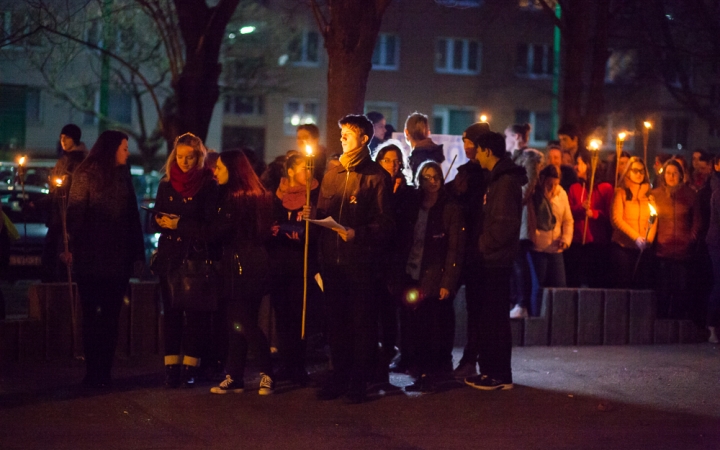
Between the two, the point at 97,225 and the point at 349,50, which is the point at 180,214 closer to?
the point at 97,225

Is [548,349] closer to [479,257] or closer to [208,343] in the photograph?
[479,257]

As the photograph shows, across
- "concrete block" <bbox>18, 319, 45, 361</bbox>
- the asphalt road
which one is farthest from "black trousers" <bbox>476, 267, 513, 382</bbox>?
"concrete block" <bbox>18, 319, 45, 361</bbox>

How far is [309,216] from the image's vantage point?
727cm

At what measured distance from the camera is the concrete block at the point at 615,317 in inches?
417

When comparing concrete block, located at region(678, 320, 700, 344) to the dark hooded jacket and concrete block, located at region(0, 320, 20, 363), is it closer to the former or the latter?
the dark hooded jacket

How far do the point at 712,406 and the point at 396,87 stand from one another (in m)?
38.0

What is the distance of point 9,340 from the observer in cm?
865

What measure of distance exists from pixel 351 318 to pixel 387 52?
3829 cm

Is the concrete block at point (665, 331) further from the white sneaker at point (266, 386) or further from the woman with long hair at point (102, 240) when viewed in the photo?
the woman with long hair at point (102, 240)

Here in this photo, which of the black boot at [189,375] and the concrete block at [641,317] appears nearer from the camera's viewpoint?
the black boot at [189,375]

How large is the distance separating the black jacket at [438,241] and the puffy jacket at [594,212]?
13.0 ft

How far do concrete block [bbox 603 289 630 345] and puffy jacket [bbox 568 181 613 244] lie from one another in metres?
1.18

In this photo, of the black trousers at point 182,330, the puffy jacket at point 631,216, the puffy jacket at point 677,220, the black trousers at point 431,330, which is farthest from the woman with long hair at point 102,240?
the puffy jacket at point 677,220

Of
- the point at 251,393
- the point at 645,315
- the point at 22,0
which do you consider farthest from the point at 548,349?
the point at 22,0
